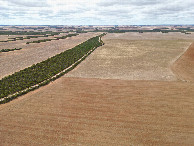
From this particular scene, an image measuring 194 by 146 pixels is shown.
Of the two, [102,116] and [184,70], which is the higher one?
[184,70]

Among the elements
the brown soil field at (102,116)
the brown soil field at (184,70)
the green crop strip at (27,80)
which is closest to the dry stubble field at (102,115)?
the brown soil field at (102,116)

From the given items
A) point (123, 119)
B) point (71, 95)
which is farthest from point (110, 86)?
point (123, 119)

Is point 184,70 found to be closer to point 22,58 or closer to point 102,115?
point 102,115

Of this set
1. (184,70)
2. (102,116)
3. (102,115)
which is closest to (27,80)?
(102,115)

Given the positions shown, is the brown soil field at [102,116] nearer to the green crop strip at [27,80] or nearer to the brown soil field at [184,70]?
the green crop strip at [27,80]

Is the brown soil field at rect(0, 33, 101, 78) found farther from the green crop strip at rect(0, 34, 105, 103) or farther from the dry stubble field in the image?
the dry stubble field

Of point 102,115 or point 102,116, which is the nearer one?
point 102,116

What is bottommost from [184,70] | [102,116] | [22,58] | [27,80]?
[102,116]

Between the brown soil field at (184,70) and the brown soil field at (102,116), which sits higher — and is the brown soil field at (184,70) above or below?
above
